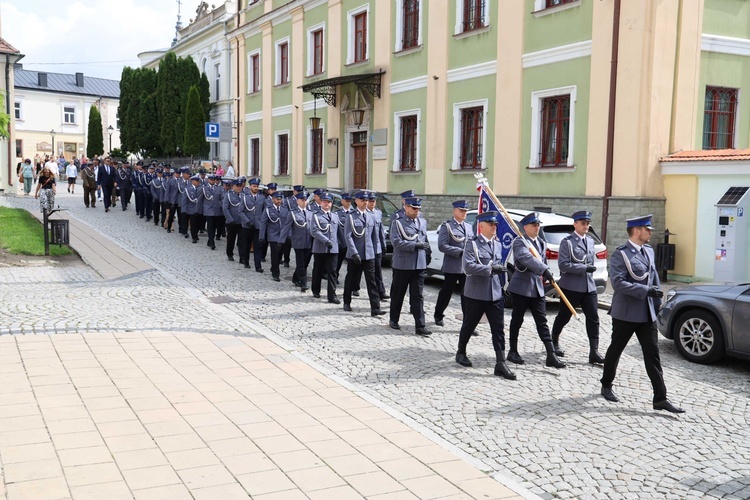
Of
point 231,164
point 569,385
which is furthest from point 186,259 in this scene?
point 231,164

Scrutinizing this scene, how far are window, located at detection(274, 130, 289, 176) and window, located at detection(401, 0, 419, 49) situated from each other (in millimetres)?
8880

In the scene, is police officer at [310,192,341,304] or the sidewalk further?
police officer at [310,192,341,304]

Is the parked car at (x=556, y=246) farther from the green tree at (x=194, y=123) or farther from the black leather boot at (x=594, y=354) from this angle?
the green tree at (x=194, y=123)

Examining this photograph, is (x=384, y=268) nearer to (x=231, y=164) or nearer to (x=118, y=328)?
(x=118, y=328)

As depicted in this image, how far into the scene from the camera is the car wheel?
27.6 feet

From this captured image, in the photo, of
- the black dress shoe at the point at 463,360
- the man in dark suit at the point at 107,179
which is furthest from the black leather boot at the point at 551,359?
the man in dark suit at the point at 107,179

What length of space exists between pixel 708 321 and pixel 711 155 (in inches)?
275

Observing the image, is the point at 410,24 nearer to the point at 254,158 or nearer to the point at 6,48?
the point at 254,158

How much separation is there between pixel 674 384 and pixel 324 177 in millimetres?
20377

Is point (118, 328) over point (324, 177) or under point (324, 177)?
under

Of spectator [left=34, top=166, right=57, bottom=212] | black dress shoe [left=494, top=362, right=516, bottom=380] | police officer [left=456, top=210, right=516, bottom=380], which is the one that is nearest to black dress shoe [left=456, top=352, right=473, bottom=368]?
police officer [left=456, top=210, right=516, bottom=380]

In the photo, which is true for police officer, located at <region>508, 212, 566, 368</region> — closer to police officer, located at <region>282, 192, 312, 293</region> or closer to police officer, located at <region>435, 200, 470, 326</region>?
police officer, located at <region>435, 200, 470, 326</region>

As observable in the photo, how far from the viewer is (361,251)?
1094cm

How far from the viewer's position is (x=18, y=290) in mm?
11406
